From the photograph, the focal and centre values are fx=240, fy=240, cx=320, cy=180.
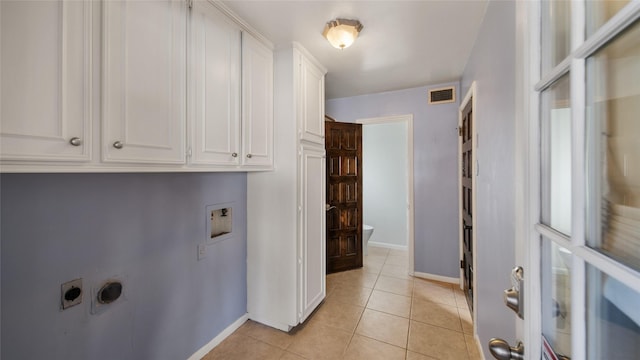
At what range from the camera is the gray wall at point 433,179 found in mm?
2877

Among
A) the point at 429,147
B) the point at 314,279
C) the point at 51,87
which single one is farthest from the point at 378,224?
the point at 51,87

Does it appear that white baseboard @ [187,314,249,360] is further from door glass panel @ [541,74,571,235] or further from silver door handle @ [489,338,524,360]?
door glass panel @ [541,74,571,235]

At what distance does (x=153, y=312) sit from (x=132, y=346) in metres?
0.17

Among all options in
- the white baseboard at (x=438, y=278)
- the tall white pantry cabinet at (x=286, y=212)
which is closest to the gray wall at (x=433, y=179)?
the white baseboard at (x=438, y=278)

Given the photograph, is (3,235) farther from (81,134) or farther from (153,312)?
(153,312)

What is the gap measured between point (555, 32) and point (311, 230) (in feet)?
6.28

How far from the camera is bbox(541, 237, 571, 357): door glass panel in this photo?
1.66 ft

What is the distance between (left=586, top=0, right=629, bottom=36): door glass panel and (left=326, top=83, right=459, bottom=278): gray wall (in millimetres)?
2652

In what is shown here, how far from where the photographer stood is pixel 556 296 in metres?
0.56

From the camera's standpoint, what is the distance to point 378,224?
4520mm

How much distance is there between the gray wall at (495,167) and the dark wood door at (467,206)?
1.59 ft

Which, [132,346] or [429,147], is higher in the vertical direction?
[429,147]

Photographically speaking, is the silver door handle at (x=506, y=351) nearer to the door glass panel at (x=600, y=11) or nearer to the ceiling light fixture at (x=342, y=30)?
the door glass panel at (x=600, y=11)

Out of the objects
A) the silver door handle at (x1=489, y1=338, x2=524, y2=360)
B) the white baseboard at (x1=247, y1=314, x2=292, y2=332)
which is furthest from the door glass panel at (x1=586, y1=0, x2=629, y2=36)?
the white baseboard at (x1=247, y1=314, x2=292, y2=332)
